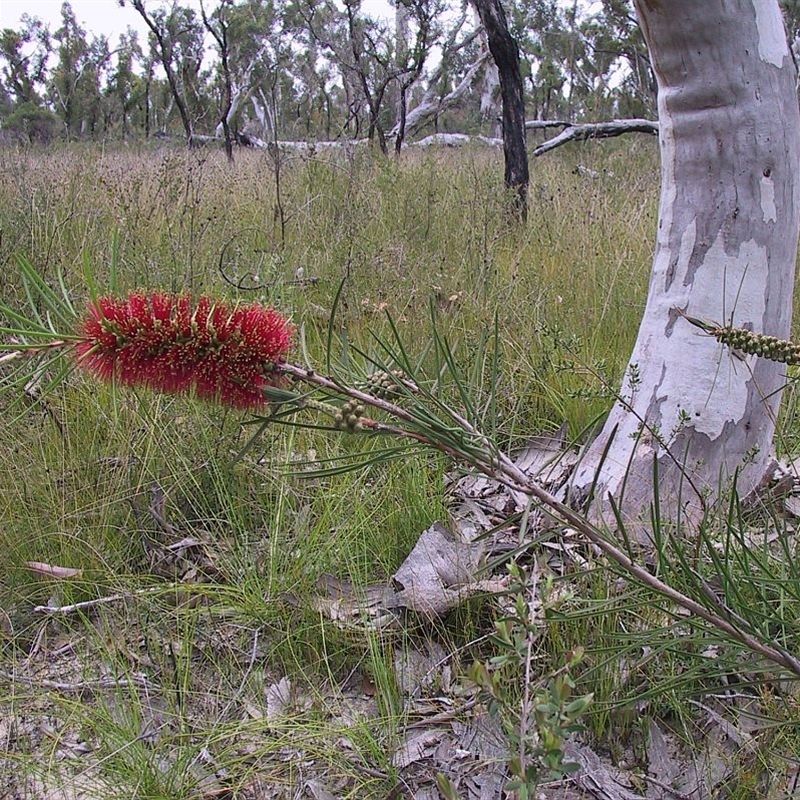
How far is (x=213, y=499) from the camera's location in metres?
2.41

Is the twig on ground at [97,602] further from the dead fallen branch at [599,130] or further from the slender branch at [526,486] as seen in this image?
the dead fallen branch at [599,130]

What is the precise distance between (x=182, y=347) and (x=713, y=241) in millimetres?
1707

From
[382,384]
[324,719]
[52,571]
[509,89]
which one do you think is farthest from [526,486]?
[509,89]

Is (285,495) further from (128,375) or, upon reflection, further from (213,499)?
(128,375)

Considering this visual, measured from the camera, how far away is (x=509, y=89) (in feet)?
20.4

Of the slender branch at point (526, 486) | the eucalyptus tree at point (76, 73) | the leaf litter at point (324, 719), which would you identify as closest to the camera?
the slender branch at point (526, 486)

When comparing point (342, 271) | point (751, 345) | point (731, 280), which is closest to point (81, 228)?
point (342, 271)

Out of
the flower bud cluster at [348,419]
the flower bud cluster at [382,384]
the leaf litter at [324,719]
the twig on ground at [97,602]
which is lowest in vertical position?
the leaf litter at [324,719]

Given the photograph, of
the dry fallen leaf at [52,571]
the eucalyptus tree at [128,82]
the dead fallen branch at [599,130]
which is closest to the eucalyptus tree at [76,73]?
the eucalyptus tree at [128,82]

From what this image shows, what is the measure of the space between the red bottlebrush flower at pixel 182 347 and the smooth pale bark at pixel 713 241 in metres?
1.17

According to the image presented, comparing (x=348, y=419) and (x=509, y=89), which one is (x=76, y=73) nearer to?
(x=509, y=89)

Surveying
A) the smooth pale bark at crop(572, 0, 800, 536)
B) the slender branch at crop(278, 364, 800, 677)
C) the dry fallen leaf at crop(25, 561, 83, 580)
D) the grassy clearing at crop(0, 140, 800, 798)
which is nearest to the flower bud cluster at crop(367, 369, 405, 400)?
the slender branch at crop(278, 364, 800, 677)

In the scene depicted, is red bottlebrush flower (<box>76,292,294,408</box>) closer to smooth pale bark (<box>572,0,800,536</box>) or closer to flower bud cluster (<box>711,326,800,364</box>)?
flower bud cluster (<box>711,326,800,364</box>)

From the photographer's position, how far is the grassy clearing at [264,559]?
1.55 meters
